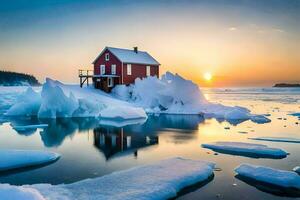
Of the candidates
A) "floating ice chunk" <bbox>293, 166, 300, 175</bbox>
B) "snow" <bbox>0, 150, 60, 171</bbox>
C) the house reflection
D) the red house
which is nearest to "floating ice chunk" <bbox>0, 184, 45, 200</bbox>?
"snow" <bbox>0, 150, 60, 171</bbox>

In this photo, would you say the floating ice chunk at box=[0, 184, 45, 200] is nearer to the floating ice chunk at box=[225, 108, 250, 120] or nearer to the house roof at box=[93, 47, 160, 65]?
the floating ice chunk at box=[225, 108, 250, 120]

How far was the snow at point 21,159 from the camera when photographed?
1091 centimetres

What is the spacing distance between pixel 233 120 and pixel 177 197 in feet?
64.3

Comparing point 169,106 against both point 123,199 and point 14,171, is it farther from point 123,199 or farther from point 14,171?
point 123,199

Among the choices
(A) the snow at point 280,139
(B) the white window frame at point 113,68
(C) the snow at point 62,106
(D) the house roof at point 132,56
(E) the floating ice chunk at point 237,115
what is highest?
(D) the house roof at point 132,56

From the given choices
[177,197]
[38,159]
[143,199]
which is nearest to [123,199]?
[143,199]

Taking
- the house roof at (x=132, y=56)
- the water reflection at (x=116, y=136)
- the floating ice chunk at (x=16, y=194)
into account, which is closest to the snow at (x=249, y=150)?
the water reflection at (x=116, y=136)

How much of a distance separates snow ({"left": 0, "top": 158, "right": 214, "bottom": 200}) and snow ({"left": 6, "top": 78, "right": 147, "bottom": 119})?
652 inches

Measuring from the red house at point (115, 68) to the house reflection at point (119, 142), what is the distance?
21.0 m

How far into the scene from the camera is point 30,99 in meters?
31.5

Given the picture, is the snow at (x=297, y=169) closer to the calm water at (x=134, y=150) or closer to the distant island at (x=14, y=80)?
the calm water at (x=134, y=150)

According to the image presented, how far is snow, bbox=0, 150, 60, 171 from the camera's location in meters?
10.9

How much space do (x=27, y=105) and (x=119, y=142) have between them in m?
18.7

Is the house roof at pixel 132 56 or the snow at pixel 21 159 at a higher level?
the house roof at pixel 132 56
